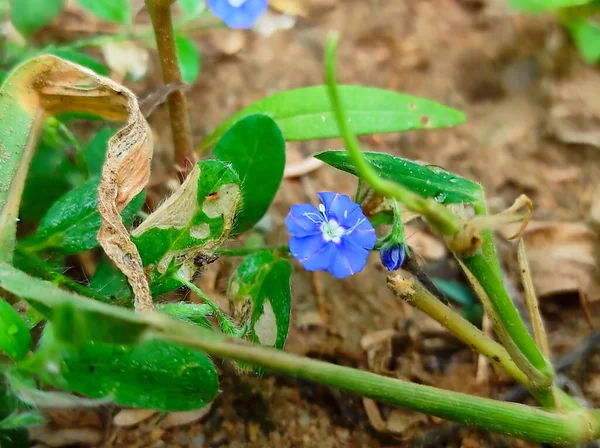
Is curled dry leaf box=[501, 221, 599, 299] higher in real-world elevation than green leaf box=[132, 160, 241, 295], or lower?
lower

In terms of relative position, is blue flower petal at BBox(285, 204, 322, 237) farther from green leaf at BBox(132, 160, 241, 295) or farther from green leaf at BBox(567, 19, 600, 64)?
green leaf at BBox(567, 19, 600, 64)

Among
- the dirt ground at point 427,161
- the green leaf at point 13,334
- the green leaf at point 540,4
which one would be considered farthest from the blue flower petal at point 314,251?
the green leaf at point 540,4

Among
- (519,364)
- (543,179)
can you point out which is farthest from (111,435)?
(543,179)

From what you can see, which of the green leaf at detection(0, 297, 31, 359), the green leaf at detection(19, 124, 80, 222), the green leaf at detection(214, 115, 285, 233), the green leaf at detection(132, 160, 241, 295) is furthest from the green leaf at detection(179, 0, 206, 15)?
the green leaf at detection(0, 297, 31, 359)

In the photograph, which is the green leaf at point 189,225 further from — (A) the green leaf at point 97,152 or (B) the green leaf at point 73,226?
(A) the green leaf at point 97,152

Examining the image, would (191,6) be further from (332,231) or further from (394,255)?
(394,255)
